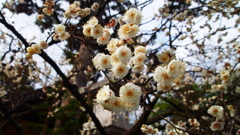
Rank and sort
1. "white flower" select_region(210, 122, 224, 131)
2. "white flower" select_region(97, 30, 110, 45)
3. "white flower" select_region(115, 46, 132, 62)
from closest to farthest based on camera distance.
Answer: "white flower" select_region(115, 46, 132, 62), "white flower" select_region(97, 30, 110, 45), "white flower" select_region(210, 122, 224, 131)

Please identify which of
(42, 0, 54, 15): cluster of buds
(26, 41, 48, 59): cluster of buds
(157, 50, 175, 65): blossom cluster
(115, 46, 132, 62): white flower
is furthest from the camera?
(42, 0, 54, 15): cluster of buds

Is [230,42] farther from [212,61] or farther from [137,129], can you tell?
[137,129]

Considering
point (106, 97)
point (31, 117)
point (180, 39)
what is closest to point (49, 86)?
point (31, 117)

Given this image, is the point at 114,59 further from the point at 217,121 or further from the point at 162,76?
the point at 217,121

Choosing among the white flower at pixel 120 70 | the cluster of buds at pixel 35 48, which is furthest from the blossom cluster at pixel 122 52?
the cluster of buds at pixel 35 48

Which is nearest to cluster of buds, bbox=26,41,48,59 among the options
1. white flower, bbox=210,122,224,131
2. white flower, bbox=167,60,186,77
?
white flower, bbox=167,60,186,77

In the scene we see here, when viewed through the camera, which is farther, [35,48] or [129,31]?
[35,48]

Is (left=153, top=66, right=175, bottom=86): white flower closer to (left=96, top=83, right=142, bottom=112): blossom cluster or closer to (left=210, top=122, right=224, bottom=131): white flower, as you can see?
(left=96, top=83, right=142, bottom=112): blossom cluster

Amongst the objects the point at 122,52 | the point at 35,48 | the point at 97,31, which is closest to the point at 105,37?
the point at 97,31

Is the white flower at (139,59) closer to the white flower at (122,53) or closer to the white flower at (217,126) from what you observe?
the white flower at (122,53)
